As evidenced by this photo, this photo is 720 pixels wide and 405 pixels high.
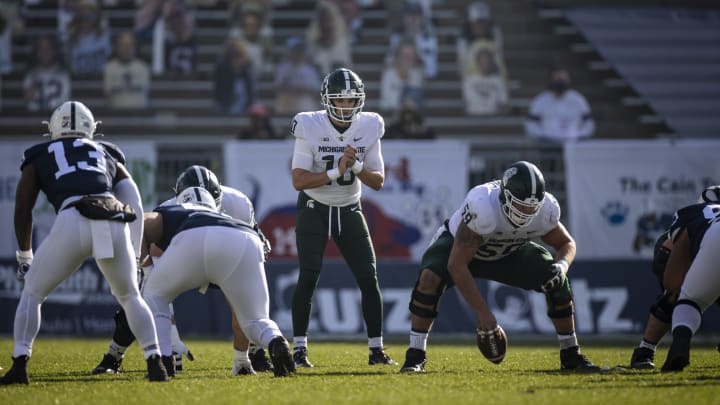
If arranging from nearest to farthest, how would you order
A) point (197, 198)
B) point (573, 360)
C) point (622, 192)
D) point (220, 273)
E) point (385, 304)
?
1. point (220, 273)
2. point (197, 198)
3. point (573, 360)
4. point (385, 304)
5. point (622, 192)

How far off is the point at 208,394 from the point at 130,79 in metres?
13.4

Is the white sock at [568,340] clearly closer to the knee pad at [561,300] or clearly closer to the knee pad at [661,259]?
the knee pad at [561,300]

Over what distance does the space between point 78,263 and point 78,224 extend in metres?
0.31

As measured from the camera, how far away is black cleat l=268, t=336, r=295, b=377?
7.46 m

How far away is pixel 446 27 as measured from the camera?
20.7 meters

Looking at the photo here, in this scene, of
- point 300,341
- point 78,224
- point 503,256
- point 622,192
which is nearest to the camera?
point 78,224

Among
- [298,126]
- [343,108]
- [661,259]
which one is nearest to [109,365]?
[298,126]

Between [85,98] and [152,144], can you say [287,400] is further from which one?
[85,98]

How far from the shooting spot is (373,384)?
24.3ft

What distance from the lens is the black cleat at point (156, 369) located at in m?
7.30

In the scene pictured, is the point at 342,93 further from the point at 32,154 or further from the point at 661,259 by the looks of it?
the point at 661,259

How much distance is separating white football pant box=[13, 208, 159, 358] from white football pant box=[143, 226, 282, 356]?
282mm

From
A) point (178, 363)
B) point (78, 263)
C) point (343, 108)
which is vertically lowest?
point (178, 363)

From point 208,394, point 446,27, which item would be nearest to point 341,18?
point 446,27
